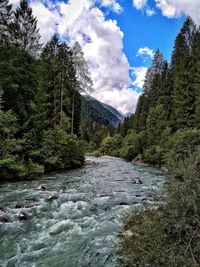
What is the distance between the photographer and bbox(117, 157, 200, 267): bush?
211 inches

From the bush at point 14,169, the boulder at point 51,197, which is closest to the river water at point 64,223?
the boulder at point 51,197

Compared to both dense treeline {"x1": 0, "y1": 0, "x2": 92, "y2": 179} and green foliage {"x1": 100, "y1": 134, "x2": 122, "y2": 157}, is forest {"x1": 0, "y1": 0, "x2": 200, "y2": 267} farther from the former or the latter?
green foliage {"x1": 100, "y1": 134, "x2": 122, "y2": 157}

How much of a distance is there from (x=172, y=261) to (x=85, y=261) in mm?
3024

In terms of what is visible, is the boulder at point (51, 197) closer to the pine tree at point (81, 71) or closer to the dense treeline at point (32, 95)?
the dense treeline at point (32, 95)

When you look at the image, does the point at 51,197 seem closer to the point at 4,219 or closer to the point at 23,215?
the point at 23,215

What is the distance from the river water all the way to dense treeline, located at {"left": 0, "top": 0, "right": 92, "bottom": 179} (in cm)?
424

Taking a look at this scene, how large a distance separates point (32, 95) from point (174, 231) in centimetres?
2145

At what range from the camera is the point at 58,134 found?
2764cm

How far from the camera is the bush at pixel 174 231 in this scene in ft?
17.6

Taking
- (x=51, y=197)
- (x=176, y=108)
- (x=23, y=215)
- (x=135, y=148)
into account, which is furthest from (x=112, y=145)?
(x=23, y=215)

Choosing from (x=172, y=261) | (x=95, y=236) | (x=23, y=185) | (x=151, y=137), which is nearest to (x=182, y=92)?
(x=151, y=137)

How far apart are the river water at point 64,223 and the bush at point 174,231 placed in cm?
131

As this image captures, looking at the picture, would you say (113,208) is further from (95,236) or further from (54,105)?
(54,105)

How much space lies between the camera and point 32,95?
2520 centimetres
